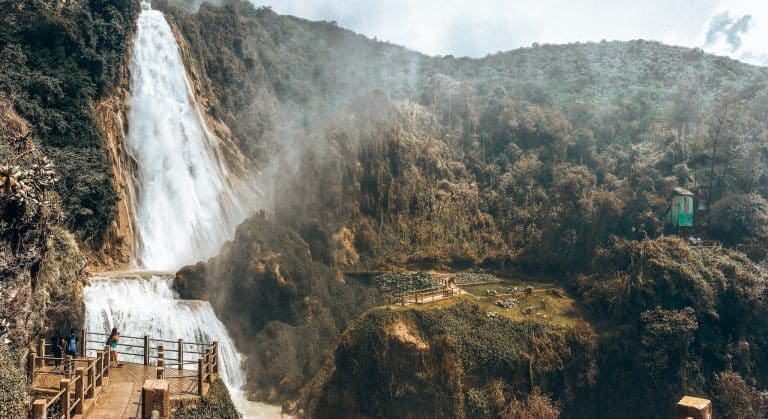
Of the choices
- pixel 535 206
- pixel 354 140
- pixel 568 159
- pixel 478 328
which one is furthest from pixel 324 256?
pixel 568 159

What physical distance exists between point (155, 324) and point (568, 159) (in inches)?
1527

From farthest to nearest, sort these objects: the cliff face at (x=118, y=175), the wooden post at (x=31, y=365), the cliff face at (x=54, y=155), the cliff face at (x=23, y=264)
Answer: the cliff face at (x=118, y=175), the cliff face at (x=54, y=155), the wooden post at (x=31, y=365), the cliff face at (x=23, y=264)

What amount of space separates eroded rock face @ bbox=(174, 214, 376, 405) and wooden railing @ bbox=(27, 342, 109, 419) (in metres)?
13.2

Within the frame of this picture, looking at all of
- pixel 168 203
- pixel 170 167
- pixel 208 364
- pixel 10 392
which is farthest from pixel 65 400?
pixel 170 167

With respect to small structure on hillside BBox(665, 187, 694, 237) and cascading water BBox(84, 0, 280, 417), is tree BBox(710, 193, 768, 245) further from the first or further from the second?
cascading water BBox(84, 0, 280, 417)

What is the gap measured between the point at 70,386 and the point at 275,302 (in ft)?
66.3

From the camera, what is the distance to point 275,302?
37.1 m

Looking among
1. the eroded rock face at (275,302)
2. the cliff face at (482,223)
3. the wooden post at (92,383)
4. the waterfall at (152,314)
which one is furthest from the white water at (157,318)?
the wooden post at (92,383)

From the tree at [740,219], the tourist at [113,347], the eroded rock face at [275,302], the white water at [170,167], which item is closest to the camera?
the tourist at [113,347]

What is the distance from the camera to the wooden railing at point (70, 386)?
15469mm

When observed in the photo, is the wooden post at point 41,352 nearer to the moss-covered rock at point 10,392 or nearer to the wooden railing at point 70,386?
the wooden railing at point 70,386

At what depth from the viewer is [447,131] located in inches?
2276

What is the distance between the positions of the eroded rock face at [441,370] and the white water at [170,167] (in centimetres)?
1662

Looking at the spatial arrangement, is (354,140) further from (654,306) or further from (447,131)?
(654,306)
